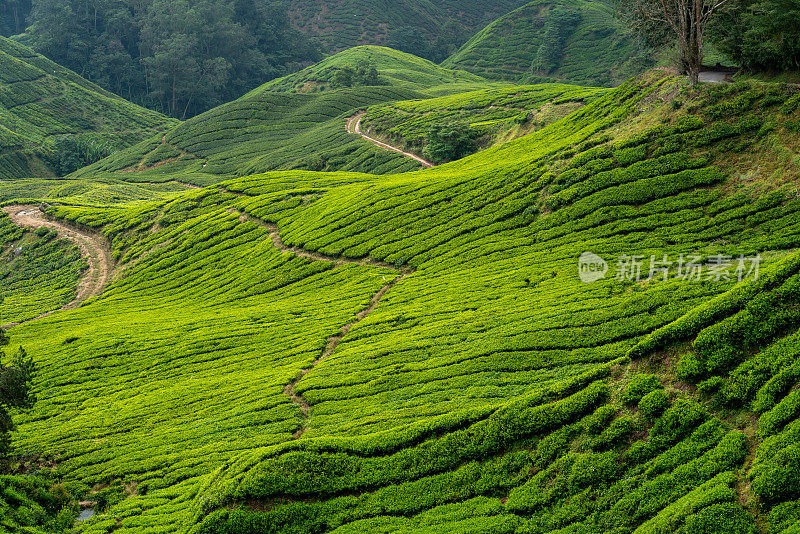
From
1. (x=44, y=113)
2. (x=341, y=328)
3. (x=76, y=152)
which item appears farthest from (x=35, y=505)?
(x=44, y=113)

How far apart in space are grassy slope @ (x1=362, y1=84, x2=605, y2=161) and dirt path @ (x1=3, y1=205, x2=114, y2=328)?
169 feet

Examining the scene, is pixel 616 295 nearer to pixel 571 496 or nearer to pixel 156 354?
pixel 571 496

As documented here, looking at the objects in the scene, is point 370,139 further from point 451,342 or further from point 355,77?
point 451,342

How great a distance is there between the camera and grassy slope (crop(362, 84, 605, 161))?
251 feet

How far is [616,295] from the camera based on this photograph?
29.9 m

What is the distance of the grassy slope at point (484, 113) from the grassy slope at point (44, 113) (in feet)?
283

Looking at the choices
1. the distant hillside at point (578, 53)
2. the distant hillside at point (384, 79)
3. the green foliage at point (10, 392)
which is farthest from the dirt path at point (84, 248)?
the distant hillside at point (578, 53)

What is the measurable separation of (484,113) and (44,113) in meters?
131

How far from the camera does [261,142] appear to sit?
135 meters

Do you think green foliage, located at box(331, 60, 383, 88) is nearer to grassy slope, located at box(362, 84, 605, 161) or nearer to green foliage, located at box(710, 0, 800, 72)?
grassy slope, located at box(362, 84, 605, 161)

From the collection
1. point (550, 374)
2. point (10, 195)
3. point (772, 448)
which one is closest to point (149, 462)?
point (550, 374)

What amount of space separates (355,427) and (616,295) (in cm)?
1551

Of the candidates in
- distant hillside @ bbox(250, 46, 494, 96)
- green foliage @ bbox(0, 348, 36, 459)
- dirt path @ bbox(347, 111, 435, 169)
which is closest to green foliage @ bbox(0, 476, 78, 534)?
green foliage @ bbox(0, 348, 36, 459)

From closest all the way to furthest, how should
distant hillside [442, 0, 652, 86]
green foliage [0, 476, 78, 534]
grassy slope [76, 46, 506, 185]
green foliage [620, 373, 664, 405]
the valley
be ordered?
the valley
green foliage [620, 373, 664, 405]
green foliage [0, 476, 78, 534]
grassy slope [76, 46, 506, 185]
distant hillside [442, 0, 652, 86]
